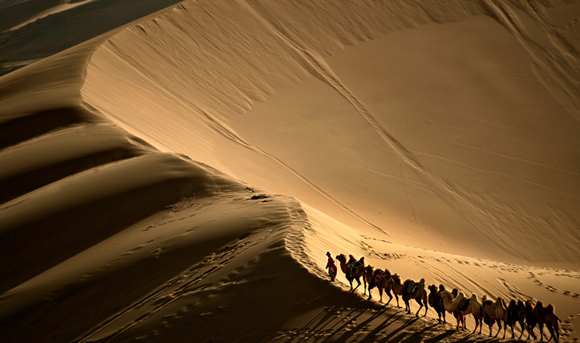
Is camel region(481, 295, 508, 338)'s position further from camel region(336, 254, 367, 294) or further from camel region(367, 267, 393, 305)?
camel region(336, 254, 367, 294)

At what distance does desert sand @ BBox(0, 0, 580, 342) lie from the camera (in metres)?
7.27

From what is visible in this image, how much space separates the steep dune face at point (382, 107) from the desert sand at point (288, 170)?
77mm

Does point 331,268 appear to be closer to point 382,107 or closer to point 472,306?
point 472,306

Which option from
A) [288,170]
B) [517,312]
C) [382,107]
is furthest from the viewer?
[382,107]

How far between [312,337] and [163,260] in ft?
9.89

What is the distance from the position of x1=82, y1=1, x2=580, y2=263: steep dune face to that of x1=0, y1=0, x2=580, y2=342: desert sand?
77 millimetres

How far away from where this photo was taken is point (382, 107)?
18344 mm

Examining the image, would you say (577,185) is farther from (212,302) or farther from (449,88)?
(212,302)

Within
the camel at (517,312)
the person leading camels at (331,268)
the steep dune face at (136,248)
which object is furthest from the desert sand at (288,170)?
the camel at (517,312)

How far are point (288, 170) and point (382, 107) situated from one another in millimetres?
5306

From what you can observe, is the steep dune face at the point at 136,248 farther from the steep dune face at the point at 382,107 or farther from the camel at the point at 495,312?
the steep dune face at the point at 382,107

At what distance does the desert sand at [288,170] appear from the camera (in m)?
7.27

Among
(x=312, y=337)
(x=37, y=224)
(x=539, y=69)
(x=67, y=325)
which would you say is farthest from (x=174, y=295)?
(x=539, y=69)

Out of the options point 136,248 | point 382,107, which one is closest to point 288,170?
point 382,107
